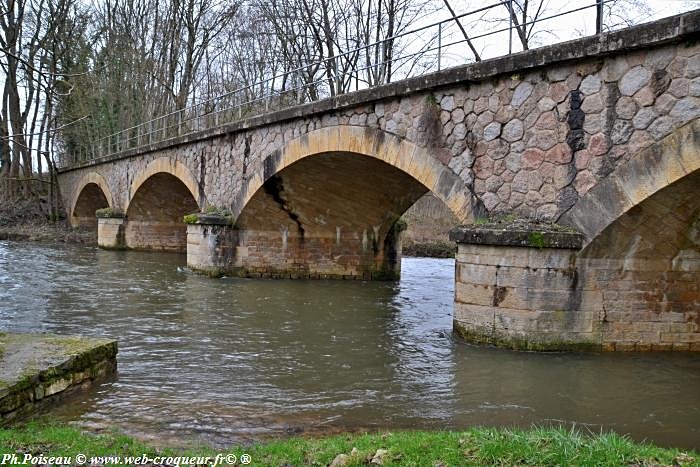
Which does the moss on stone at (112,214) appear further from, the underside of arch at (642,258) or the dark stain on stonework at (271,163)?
the underside of arch at (642,258)

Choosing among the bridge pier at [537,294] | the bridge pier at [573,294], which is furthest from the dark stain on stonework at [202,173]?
the bridge pier at [537,294]

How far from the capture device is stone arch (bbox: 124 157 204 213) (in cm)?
1599

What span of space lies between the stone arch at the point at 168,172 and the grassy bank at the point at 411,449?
12.5 meters

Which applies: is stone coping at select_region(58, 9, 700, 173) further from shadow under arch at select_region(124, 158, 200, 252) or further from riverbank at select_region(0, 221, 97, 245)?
riverbank at select_region(0, 221, 97, 245)

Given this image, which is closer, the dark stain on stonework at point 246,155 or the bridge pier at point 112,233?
the dark stain on stonework at point 246,155

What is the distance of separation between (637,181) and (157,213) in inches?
724

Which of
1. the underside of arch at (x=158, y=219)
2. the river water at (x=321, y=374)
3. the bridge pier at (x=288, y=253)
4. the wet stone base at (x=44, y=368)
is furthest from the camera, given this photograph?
the underside of arch at (x=158, y=219)

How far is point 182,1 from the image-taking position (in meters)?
24.4

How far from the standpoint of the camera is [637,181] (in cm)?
611

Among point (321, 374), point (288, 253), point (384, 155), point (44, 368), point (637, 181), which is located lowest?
point (321, 374)

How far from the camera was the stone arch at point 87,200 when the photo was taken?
2597 centimetres

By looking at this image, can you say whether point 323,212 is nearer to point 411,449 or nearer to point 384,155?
point 384,155

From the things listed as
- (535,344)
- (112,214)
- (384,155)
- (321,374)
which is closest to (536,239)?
(535,344)

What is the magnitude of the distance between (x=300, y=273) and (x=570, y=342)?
826cm
